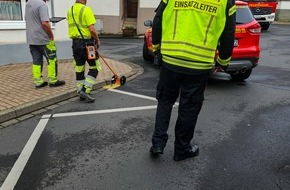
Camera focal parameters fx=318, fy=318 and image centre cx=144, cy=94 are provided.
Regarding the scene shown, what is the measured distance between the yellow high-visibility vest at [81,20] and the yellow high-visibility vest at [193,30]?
232 centimetres

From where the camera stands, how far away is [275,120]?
201 inches

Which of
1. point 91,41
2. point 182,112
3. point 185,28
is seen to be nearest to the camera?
point 185,28

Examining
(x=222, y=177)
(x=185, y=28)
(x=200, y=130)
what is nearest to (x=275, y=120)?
(x=200, y=130)

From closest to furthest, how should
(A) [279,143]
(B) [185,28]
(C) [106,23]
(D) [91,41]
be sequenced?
(B) [185,28] < (A) [279,143] < (D) [91,41] < (C) [106,23]

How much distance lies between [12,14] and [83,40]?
367 cm

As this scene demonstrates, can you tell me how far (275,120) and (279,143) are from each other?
3.09 ft

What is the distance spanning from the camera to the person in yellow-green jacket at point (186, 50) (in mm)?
3174

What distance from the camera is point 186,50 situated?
3.26 meters

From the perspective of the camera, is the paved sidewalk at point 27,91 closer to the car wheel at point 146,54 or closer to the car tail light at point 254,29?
the car wheel at point 146,54

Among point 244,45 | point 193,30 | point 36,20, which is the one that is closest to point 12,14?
point 36,20

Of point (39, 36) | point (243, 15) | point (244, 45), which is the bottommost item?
point (244, 45)

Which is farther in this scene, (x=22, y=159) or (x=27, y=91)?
(x=27, y=91)

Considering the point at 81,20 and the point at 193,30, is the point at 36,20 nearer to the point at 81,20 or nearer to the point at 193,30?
the point at 81,20

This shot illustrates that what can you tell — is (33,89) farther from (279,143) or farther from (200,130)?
(279,143)
